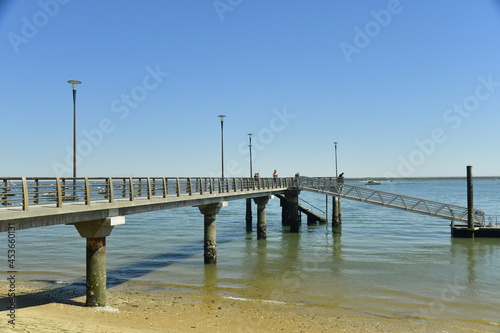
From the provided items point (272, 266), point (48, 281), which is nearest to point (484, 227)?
point (272, 266)

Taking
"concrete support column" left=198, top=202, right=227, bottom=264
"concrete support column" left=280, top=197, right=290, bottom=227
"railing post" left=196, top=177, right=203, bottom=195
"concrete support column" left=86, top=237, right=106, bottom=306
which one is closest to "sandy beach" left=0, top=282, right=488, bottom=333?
"concrete support column" left=86, top=237, right=106, bottom=306

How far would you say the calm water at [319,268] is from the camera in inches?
691

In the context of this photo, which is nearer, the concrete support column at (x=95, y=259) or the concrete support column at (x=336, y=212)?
the concrete support column at (x=95, y=259)

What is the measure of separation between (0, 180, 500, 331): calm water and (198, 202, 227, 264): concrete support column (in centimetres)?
64

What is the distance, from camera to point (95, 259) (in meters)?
15.5

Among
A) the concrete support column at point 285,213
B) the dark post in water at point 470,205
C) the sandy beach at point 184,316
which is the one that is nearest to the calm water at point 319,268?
the sandy beach at point 184,316

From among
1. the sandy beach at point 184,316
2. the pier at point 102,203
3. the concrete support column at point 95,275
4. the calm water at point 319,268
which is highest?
the pier at point 102,203

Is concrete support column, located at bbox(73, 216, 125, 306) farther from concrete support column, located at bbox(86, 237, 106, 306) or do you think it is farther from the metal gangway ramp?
the metal gangway ramp

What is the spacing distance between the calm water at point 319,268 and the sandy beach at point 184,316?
42.8 inches

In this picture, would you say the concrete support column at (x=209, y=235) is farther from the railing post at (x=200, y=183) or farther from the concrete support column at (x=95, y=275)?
the concrete support column at (x=95, y=275)

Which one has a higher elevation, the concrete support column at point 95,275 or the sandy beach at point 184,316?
the concrete support column at point 95,275

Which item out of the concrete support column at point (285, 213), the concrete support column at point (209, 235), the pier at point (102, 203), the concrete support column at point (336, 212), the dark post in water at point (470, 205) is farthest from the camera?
the concrete support column at point (285, 213)

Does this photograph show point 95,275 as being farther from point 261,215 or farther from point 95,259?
point 261,215

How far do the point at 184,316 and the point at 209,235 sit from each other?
33.6ft
